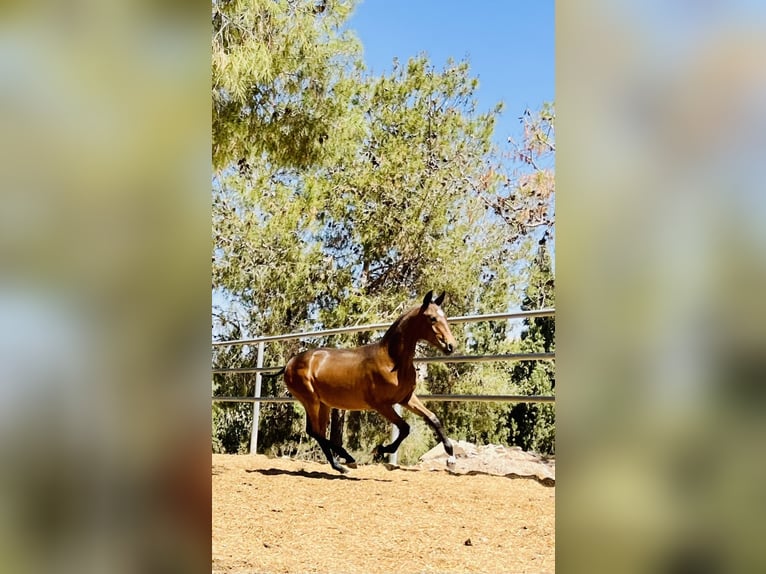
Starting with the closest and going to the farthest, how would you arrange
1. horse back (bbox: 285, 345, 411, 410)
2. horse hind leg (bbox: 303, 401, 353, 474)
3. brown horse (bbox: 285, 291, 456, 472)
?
brown horse (bbox: 285, 291, 456, 472)
horse back (bbox: 285, 345, 411, 410)
horse hind leg (bbox: 303, 401, 353, 474)

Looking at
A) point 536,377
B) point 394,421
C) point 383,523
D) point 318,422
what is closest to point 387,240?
point 536,377

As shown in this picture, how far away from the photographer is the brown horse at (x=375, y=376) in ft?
14.4

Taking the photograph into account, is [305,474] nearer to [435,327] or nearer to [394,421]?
[394,421]

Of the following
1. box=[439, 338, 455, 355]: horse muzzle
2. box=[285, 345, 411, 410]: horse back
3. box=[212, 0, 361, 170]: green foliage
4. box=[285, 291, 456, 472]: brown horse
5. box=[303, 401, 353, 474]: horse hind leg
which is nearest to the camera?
box=[212, 0, 361, 170]: green foliage

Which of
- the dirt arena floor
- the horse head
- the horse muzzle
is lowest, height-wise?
the dirt arena floor

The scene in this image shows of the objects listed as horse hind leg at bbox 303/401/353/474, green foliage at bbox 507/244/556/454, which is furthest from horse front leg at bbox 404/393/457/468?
green foliage at bbox 507/244/556/454

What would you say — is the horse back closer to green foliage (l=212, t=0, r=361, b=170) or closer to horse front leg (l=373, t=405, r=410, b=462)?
horse front leg (l=373, t=405, r=410, b=462)

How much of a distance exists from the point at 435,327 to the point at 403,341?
0.24 meters

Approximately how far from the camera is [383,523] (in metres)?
3.20

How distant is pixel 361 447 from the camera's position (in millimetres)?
9430

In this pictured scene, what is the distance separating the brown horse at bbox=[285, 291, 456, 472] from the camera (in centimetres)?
438

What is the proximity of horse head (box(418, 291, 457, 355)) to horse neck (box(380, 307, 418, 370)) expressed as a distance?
7cm
